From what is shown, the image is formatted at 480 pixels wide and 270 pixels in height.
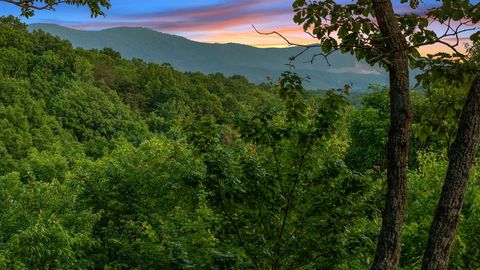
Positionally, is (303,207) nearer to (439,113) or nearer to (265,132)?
(265,132)

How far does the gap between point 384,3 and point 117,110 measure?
302 feet

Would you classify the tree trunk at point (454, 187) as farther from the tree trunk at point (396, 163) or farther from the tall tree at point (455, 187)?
the tree trunk at point (396, 163)

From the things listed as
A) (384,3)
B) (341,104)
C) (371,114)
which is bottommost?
(371,114)

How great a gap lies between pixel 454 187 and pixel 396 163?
608 millimetres

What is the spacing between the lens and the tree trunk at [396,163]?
482 cm

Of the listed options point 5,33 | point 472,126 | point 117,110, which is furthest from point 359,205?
point 5,33

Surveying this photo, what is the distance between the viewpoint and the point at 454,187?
4.43 meters

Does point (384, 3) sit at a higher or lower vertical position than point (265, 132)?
higher

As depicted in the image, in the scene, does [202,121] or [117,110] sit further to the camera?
[117,110]

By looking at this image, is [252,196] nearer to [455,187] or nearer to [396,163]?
[396,163]

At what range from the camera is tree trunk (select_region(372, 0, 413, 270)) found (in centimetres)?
482

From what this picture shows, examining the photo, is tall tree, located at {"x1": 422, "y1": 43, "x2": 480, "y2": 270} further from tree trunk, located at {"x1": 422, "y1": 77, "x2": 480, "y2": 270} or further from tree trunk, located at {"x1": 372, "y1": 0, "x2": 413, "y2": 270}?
tree trunk, located at {"x1": 372, "y1": 0, "x2": 413, "y2": 270}

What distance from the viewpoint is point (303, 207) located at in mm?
8000

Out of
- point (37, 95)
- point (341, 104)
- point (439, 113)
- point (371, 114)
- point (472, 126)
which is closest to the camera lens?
point (472, 126)
